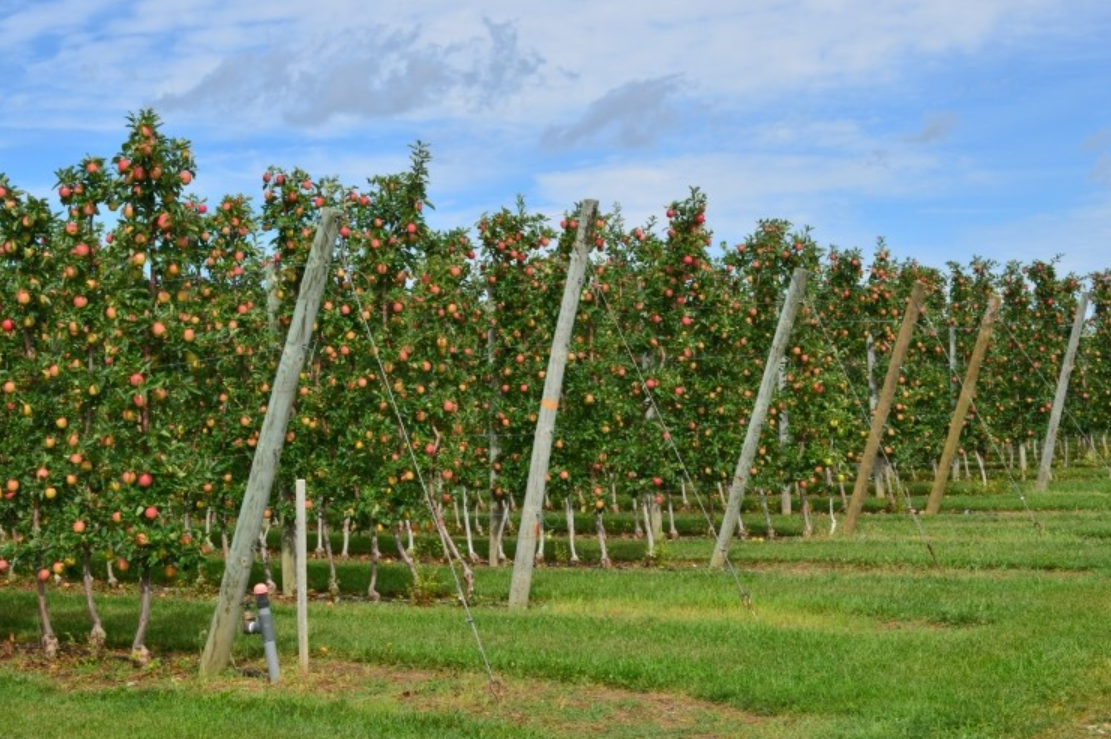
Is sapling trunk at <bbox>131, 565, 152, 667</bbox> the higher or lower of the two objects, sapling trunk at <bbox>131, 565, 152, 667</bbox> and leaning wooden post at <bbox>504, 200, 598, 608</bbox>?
the lower

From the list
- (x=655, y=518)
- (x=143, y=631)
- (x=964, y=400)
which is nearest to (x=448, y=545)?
(x=143, y=631)

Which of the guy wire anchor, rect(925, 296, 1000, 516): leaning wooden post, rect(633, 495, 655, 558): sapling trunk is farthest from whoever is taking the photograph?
rect(925, 296, 1000, 516): leaning wooden post

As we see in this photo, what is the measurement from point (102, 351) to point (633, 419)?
38.3ft

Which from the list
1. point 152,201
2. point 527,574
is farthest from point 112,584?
point 152,201

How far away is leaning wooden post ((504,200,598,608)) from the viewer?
17.3 metres

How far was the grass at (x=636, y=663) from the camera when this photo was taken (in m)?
10.6

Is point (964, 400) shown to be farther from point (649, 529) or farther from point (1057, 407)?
point (1057, 407)

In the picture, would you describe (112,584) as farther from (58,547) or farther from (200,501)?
Answer: (58,547)

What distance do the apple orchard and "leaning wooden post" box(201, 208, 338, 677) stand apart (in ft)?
2.32

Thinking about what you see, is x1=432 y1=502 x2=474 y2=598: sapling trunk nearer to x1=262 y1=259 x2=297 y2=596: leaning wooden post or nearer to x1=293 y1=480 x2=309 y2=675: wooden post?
x1=262 y1=259 x2=297 y2=596: leaning wooden post

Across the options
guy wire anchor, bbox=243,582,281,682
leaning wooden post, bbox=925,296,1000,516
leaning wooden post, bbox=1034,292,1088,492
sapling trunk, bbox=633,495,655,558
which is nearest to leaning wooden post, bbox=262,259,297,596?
sapling trunk, bbox=633,495,655,558

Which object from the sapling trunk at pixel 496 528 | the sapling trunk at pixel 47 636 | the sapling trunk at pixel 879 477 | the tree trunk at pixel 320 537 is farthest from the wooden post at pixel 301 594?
the sapling trunk at pixel 879 477

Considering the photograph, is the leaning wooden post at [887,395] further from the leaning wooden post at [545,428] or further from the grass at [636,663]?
the leaning wooden post at [545,428]

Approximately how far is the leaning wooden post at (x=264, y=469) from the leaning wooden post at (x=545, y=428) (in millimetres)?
4806
